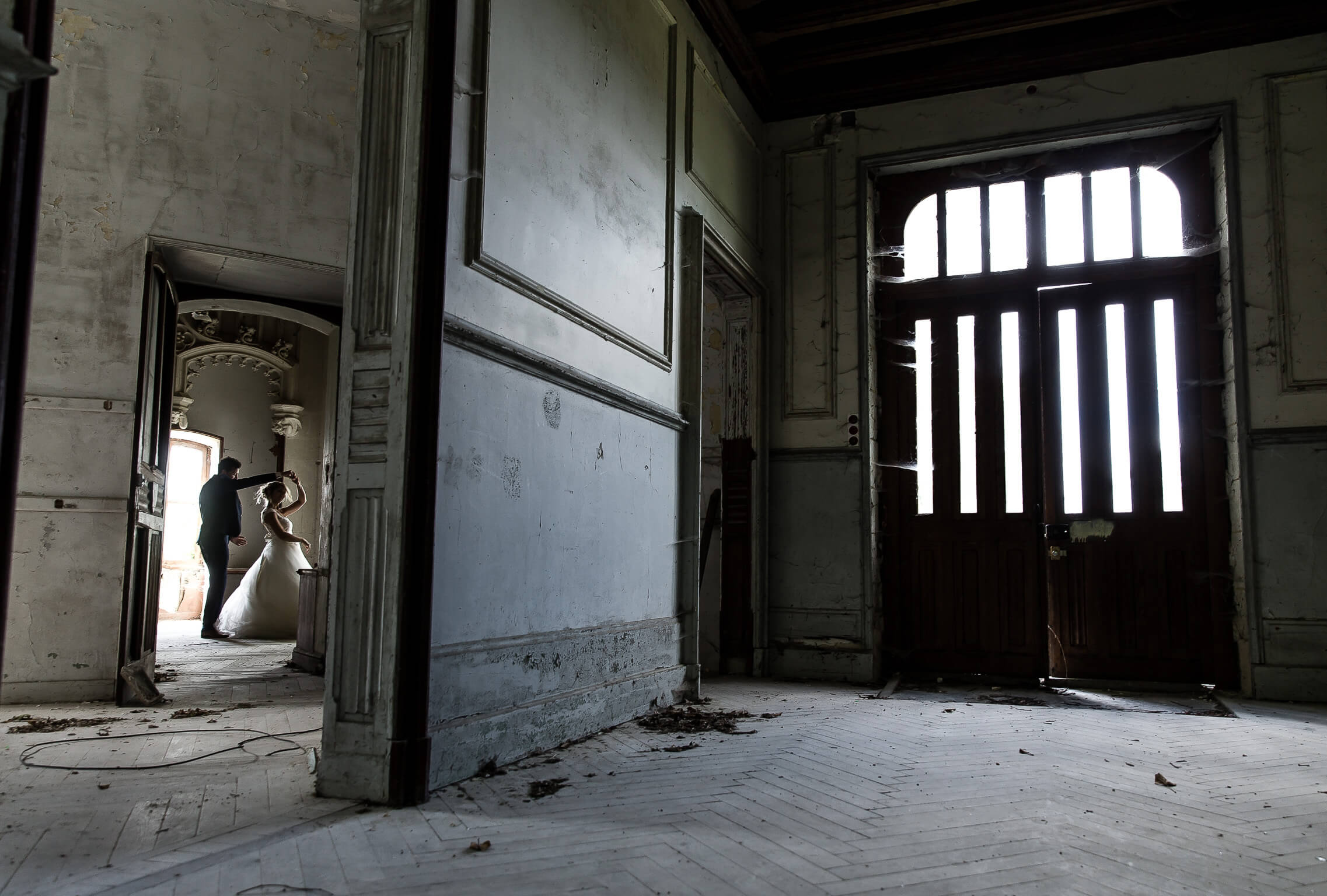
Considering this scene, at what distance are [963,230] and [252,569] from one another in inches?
248

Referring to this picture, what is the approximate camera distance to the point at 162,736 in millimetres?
3607

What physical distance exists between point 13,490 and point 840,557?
487 cm

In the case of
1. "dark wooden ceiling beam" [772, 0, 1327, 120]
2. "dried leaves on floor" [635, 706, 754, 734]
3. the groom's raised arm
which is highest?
"dark wooden ceiling beam" [772, 0, 1327, 120]

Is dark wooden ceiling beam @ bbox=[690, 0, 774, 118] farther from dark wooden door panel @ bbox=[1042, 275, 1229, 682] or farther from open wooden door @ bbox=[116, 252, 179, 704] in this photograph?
open wooden door @ bbox=[116, 252, 179, 704]

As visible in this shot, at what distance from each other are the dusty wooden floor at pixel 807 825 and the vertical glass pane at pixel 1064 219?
10.3 feet

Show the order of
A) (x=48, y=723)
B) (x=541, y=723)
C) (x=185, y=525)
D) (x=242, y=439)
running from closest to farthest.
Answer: (x=541, y=723) → (x=48, y=723) → (x=185, y=525) → (x=242, y=439)

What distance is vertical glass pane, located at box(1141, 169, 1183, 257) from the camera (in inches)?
223

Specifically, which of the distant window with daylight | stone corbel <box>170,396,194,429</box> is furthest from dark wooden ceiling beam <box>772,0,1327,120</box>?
stone corbel <box>170,396,194,429</box>

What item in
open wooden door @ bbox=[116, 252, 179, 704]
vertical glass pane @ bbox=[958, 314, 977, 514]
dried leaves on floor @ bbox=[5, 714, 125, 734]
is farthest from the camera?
vertical glass pane @ bbox=[958, 314, 977, 514]

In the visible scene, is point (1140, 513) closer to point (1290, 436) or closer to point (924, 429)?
point (1290, 436)


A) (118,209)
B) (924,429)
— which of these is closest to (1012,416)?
(924,429)

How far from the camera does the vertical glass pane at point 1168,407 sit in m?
5.50

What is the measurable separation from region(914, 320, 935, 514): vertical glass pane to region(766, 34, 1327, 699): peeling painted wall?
0.43 metres

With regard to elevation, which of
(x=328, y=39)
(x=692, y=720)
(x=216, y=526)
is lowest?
(x=692, y=720)
